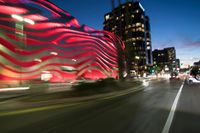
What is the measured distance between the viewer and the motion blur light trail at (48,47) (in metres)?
53.3

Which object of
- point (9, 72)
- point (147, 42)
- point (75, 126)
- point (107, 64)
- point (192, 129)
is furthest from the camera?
point (147, 42)

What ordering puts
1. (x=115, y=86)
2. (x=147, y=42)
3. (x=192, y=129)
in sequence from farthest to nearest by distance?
(x=147, y=42) → (x=115, y=86) → (x=192, y=129)

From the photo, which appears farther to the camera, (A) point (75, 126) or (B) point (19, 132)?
(A) point (75, 126)

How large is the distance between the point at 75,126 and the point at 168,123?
3290 mm

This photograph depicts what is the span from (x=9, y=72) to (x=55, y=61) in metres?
21.8

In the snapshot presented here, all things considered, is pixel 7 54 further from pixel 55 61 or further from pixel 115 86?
pixel 115 86

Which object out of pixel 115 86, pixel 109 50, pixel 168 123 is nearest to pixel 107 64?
pixel 109 50

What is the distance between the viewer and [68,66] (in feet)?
268

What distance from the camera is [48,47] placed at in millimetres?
70062

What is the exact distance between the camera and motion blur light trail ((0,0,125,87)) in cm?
5334

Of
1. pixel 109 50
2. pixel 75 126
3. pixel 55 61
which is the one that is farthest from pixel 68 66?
pixel 75 126

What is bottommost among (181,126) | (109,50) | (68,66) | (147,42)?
(181,126)

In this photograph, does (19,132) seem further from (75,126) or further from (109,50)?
(109,50)

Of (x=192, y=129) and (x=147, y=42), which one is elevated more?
(x=147, y=42)
